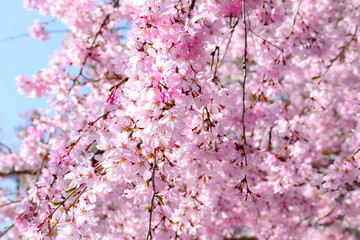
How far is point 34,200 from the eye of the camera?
208 centimetres

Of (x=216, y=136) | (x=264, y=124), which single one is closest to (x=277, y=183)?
(x=216, y=136)

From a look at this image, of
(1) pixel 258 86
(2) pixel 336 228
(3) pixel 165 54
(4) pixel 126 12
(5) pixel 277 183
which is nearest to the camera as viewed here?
(3) pixel 165 54

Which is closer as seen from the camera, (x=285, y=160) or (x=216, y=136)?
(x=216, y=136)

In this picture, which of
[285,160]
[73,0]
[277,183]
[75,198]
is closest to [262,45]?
[285,160]

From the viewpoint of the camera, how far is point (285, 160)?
304cm

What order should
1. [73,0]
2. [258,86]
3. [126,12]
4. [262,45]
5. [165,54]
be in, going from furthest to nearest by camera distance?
1. [73,0]
2. [126,12]
3. [258,86]
4. [262,45]
5. [165,54]

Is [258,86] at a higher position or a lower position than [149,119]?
higher

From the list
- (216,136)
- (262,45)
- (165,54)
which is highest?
(262,45)

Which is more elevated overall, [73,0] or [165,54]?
[73,0]

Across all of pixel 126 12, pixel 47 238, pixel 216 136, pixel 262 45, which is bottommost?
pixel 47 238

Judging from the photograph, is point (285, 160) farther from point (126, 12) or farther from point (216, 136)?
point (126, 12)

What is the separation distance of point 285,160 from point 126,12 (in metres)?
3.34

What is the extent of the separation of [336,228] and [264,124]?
17.7ft

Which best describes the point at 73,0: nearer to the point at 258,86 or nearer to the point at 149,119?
the point at 258,86
